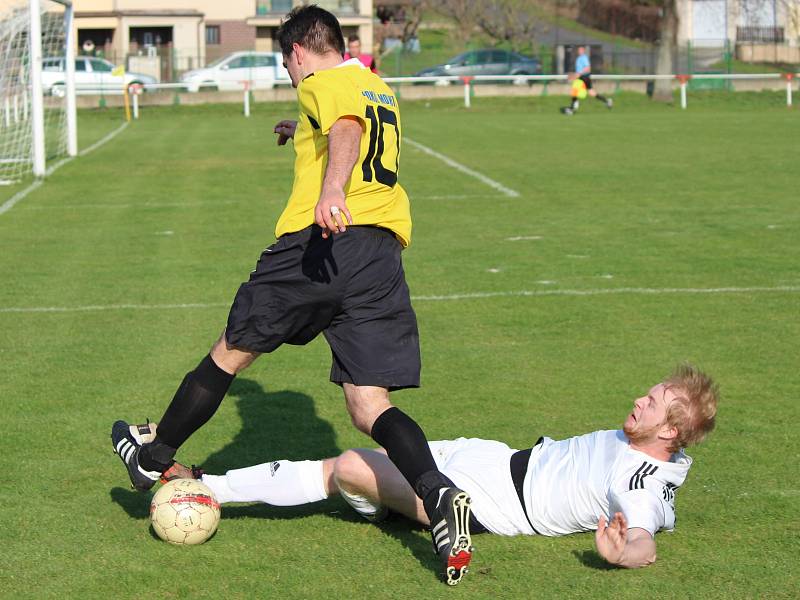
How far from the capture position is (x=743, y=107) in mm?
38250

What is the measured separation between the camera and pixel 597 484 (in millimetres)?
4375

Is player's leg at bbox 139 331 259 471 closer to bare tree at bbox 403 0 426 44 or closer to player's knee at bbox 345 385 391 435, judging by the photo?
player's knee at bbox 345 385 391 435

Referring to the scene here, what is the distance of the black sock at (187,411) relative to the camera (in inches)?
183

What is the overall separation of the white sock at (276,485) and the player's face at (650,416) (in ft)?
3.86

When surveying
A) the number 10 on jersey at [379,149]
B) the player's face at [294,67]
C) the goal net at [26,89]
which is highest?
the goal net at [26,89]

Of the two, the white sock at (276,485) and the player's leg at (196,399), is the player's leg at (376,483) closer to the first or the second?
the white sock at (276,485)

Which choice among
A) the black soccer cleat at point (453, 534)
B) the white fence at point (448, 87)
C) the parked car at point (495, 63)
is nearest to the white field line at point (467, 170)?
the black soccer cleat at point (453, 534)

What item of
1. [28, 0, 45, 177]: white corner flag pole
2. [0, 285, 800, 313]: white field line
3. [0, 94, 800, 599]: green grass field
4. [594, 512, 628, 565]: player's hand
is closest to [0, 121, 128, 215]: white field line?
[0, 94, 800, 599]: green grass field

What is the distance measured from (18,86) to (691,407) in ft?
62.4

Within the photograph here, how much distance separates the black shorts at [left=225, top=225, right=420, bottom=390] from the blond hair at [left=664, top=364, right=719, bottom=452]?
911mm

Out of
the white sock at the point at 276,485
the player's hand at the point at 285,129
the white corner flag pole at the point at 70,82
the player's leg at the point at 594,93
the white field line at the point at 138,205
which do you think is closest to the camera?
the white sock at the point at 276,485

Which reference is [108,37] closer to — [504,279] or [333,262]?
[504,279]

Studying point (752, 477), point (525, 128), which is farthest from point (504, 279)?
point (525, 128)

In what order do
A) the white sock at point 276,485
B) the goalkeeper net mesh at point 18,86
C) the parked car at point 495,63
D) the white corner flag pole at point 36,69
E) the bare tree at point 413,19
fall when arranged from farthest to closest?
the bare tree at point 413,19 < the parked car at point 495,63 < the goalkeeper net mesh at point 18,86 < the white corner flag pole at point 36,69 < the white sock at point 276,485
